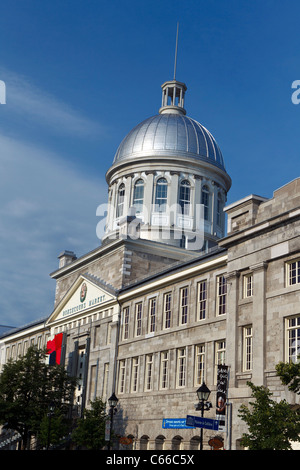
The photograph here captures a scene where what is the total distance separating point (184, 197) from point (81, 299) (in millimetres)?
14196

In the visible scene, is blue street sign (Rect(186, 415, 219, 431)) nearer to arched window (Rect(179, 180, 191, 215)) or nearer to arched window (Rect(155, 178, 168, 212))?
arched window (Rect(155, 178, 168, 212))

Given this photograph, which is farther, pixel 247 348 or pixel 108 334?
pixel 108 334

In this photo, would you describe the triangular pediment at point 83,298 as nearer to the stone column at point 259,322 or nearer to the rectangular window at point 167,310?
the rectangular window at point 167,310

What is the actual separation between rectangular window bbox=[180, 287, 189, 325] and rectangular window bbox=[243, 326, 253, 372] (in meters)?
7.14

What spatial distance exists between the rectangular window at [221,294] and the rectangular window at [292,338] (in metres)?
6.21

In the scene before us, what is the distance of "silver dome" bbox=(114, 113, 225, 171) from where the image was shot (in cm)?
6166

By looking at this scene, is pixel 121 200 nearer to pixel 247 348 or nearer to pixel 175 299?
pixel 175 299

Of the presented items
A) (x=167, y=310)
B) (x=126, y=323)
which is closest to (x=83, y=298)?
(x=126, y=323)

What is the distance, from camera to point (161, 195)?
198 feet

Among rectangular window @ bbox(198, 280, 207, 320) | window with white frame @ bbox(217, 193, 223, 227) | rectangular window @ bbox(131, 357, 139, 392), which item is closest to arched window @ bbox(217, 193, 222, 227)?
window with white frame @ bbox(217, 193, 223, 227)

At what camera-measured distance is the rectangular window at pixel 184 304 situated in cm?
3931

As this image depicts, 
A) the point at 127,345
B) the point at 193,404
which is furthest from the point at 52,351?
the point at 193,404

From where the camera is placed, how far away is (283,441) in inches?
949
